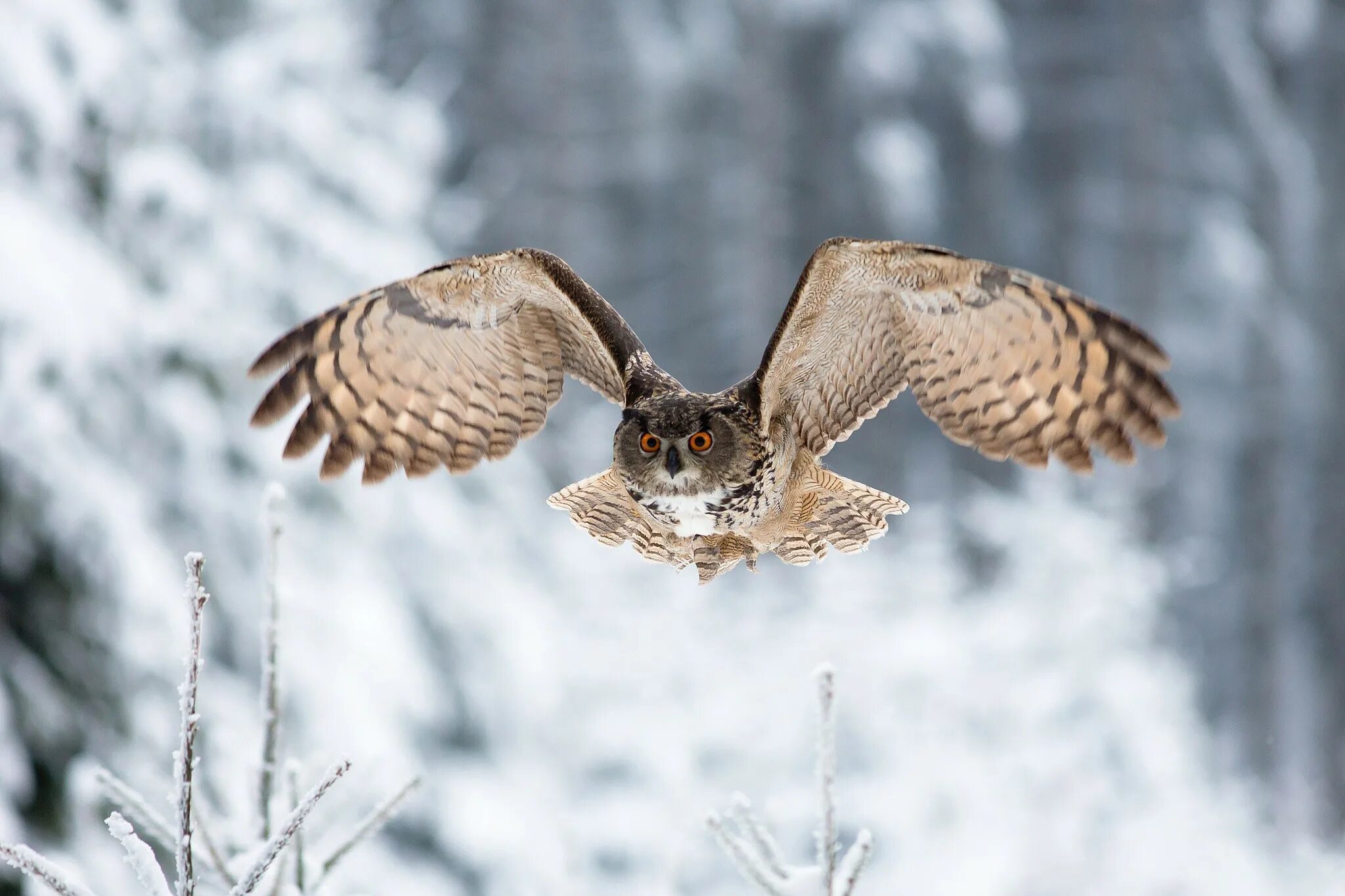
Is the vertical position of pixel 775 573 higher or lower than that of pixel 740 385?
higher

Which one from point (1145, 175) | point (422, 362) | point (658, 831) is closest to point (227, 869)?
point (422, 362)

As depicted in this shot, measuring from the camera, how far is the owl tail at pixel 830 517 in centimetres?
323

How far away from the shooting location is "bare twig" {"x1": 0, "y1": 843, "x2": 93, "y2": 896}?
4.99 ft

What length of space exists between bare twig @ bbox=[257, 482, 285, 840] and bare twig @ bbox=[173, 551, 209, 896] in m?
0.46

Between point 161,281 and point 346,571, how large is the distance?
1.27m

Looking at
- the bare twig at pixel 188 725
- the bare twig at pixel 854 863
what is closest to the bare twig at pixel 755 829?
the bare twig at pixel 854 863

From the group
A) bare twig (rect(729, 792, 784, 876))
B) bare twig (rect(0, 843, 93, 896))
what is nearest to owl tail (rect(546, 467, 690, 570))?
bare twig (rect(729, 792, 784, 876))

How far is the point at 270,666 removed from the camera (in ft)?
7.11

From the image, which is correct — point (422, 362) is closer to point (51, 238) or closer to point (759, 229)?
point (51, 238)

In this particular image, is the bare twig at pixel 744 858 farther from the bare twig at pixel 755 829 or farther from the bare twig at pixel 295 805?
the bare twig at pixel 295 805

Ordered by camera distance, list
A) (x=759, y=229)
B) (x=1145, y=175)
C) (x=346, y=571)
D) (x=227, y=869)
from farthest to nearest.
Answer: (x=1145, y=175) < (x=759, y=229) < (x=346, y=571) < (x=227, y=869)

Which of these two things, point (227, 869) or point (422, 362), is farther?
point (422, 362)

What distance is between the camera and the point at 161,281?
13.5 ft

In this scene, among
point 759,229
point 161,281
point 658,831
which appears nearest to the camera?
point 161,281
